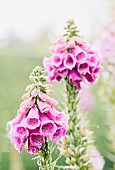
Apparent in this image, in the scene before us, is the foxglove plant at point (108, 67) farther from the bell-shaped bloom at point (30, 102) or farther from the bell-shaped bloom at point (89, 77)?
the bell-shaped bloom at point (30, 102)

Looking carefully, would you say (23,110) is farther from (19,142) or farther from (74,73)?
(74,73)

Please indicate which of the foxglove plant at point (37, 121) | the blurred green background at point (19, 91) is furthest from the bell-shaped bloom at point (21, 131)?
the blurred green background at point (19, 91)

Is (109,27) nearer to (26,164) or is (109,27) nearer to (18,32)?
(26,164)

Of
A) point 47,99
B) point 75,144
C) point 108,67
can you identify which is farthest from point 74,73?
point 108,67

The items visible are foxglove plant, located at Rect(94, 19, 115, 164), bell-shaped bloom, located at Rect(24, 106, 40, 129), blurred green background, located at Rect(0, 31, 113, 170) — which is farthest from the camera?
blurred green background, located at Rect(0, 31, 113, 170)

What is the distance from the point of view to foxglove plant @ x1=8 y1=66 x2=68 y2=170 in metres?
2.06

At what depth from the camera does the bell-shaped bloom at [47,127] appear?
6.73ft

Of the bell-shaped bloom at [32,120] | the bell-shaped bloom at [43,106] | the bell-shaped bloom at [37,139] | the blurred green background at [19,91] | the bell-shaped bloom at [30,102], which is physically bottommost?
the bell-shaped bloom at [37,139]

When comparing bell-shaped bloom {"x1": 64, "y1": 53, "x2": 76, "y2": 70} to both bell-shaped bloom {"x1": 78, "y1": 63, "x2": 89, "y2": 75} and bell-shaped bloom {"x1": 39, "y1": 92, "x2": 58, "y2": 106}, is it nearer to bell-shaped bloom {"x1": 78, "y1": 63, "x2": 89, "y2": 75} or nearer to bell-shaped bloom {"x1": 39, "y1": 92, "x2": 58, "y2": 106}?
bell-shaped bloom {"x1": 78, "y1": 63, "x2": 89, "y2": 75}

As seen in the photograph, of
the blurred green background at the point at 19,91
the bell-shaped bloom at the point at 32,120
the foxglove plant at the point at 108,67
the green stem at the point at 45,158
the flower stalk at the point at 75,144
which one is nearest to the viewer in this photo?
the bell-shaped bloom at the point at 32,120

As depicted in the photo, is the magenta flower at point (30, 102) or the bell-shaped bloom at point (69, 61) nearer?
the magenta flower at point (30, 102)

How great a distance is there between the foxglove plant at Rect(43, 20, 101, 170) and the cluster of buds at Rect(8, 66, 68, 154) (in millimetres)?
553

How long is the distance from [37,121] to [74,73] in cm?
66

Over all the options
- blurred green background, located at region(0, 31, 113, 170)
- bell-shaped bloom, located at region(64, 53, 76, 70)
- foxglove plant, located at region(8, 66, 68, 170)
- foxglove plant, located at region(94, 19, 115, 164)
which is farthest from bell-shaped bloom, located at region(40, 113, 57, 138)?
blurred green background, located at region(0, 31, 113, 170)
